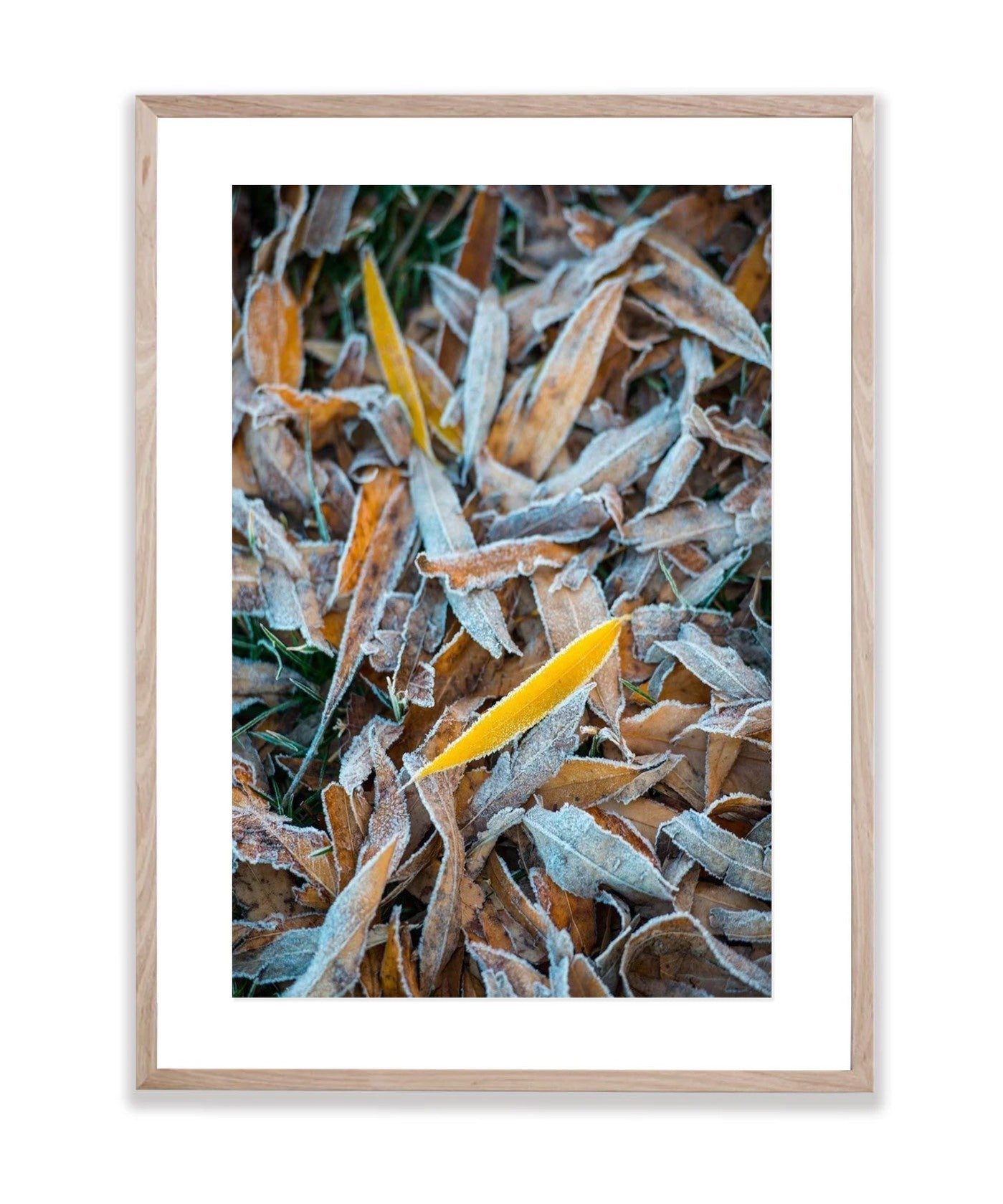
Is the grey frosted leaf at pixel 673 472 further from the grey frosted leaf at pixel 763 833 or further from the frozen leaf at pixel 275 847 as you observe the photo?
the frozen leaf at pixel 275 847

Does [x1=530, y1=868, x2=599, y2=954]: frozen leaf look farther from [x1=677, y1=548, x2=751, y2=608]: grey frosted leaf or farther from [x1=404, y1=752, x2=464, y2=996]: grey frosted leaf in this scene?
[x1=677, y1=548, x2=751, y2=608]: grey frosted leaf

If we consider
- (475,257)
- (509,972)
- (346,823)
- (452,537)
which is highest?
(475,257)

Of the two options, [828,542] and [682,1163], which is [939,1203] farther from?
[828,542]

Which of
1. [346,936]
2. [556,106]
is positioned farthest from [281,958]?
[556,106]

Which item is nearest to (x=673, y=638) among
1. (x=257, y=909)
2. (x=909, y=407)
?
(x=909, y=407)

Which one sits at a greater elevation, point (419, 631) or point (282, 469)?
point (282, 469)

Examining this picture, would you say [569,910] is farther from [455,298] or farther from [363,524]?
[455,298]

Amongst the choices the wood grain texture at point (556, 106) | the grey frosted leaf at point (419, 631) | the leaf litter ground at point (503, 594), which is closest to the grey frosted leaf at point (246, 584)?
the leaf litter ground at point (503, 594)
